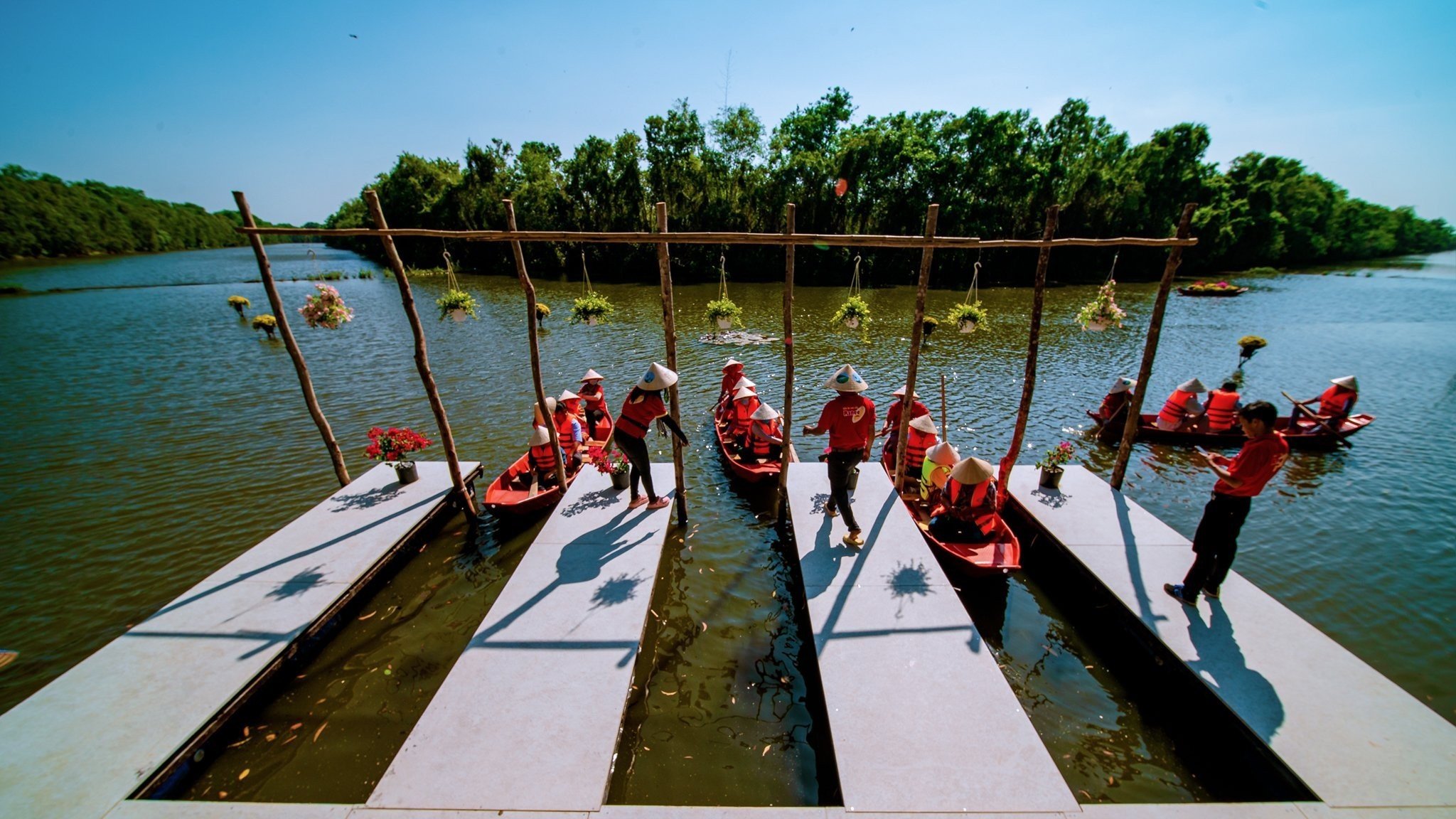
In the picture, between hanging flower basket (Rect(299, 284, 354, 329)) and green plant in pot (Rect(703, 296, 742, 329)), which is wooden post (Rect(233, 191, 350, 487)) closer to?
hanging flower basket (Rect(299, 284, 354, 329))

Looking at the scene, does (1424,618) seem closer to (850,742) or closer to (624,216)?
(850,742)

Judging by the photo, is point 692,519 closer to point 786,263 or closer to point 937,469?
point 937,469

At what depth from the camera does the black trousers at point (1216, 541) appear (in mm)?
5844

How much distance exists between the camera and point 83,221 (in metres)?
73.1

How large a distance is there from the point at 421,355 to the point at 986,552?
32.4ft

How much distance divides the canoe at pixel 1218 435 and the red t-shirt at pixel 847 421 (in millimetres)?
9633

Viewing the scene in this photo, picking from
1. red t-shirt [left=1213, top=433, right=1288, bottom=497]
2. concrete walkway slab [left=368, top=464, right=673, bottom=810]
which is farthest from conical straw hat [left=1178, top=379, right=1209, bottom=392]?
concrete walkway slab [left=368, top=464, right=673, bottom=810]

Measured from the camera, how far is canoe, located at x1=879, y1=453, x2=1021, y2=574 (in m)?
7.11

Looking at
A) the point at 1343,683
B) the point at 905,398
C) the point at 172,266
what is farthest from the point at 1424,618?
the point at 172,266

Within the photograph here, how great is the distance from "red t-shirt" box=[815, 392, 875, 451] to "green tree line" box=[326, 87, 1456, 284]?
36407 millimetres

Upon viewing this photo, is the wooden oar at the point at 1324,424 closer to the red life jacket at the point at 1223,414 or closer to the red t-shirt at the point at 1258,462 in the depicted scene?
the red life jacket at the point at 1223,414

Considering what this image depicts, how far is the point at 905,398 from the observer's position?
885cm

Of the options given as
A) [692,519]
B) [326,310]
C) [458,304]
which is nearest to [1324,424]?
[692,519]

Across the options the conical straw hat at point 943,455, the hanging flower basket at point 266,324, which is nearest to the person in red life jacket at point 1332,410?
the conical straw hat at point 943,455
